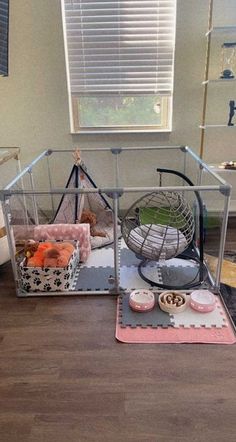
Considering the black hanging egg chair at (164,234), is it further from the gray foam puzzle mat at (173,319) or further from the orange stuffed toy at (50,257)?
the orange stuffed toy at (50,257)

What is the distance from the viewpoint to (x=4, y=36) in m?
2.48

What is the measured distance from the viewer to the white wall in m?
2.63

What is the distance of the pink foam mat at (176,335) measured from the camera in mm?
1568

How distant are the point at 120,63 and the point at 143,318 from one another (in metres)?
2.10

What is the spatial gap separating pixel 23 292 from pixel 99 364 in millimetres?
709

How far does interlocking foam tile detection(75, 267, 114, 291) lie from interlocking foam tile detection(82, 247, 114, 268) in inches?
2.4

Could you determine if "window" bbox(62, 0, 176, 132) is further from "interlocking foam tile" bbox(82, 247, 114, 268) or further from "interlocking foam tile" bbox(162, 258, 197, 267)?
"interlocking foam tile" bbox(162, 258, 197, 267)

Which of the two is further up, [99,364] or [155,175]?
[155,175]

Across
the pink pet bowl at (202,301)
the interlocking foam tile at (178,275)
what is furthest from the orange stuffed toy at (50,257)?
the pink pet bowl at (202,301)

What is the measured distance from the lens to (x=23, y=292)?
193cm

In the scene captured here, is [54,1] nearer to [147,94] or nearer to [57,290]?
[147,94]

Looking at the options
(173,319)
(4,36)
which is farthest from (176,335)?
(4,36)

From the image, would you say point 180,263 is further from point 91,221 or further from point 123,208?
point 123,208

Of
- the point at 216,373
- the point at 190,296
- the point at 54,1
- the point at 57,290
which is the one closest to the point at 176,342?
the point at 216,373
